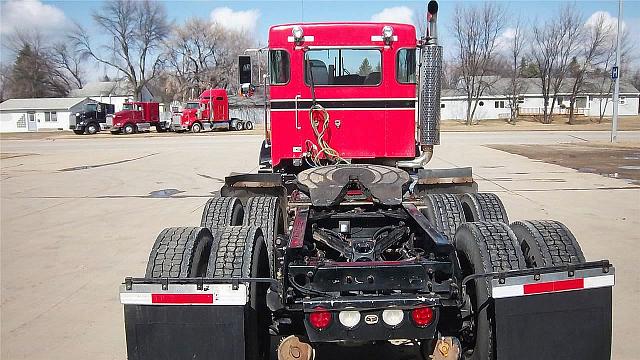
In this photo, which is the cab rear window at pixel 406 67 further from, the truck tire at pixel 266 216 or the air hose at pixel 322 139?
the truck tire at pixel 266 216

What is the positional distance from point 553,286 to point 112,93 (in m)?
88.7

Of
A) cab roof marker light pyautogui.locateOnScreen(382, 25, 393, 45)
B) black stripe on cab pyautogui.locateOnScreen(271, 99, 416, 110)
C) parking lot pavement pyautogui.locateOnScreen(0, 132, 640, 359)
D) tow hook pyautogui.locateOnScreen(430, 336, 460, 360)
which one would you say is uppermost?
cab roof marker light pyautogui.locateOnScreen(382, 25, 393, 45)

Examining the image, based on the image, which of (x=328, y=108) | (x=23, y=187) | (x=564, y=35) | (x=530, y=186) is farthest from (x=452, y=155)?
(x=564, y=35)

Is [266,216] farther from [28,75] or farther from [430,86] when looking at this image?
[28,75]

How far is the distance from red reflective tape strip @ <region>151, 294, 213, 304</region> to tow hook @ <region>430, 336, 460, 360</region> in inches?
53.2

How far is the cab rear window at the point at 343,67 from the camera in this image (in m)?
7.20

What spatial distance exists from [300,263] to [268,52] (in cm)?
411

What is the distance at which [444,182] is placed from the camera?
7230mm

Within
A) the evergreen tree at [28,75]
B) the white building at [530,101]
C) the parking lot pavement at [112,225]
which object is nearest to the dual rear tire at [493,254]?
the parking lot pavement at [112,225]

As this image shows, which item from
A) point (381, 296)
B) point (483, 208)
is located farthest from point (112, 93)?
point (381, 296)

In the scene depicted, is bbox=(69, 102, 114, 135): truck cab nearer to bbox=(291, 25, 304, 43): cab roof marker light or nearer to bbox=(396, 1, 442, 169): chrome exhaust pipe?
bbox=(291, 25, 304, 43): cab roof marker light

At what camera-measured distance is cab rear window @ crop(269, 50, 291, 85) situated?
7.18 meters

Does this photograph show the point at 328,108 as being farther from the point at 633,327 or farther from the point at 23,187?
the point at 23,187

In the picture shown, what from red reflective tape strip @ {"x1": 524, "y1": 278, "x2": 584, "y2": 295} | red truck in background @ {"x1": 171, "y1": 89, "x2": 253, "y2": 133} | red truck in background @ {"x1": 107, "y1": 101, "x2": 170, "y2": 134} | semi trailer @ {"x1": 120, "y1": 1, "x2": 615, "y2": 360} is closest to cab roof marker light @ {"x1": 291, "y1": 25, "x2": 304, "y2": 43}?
semi trailer @ {"x1": 120, "y1": 1, "x2": 615, "y2": 360}
